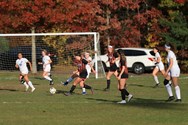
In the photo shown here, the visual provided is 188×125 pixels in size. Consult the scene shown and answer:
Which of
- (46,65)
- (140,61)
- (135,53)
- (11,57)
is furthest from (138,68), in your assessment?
(46,65)

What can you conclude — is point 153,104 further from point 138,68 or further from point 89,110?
point 138,68

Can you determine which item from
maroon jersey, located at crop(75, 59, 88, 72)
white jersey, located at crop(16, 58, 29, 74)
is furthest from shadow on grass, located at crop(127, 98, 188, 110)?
white jersey, located at crop(16, 58, 29, 74)

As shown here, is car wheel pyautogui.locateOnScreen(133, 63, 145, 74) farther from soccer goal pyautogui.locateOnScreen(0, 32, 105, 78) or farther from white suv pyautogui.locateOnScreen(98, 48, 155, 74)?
soccer goal pyautogui.locateOnScreen(0, 32, 105, 78)

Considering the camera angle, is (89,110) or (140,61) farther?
(140,61)

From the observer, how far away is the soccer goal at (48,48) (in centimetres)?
3862

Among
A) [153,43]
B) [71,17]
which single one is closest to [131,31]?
[153,43]

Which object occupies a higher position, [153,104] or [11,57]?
[11,57]

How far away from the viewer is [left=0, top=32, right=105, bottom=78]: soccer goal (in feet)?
127

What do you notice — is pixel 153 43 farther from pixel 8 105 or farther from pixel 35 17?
pixel 8 105

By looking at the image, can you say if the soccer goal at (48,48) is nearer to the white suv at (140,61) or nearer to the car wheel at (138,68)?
the white suv at (140,61)

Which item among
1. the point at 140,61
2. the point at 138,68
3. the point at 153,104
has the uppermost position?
the point at 140,61

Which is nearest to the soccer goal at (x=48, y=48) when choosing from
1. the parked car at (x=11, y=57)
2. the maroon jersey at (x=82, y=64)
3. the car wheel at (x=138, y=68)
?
the parked car at (x=11, y=57)

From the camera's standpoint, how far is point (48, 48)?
1602 inches

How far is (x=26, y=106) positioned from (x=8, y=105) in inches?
31.9
